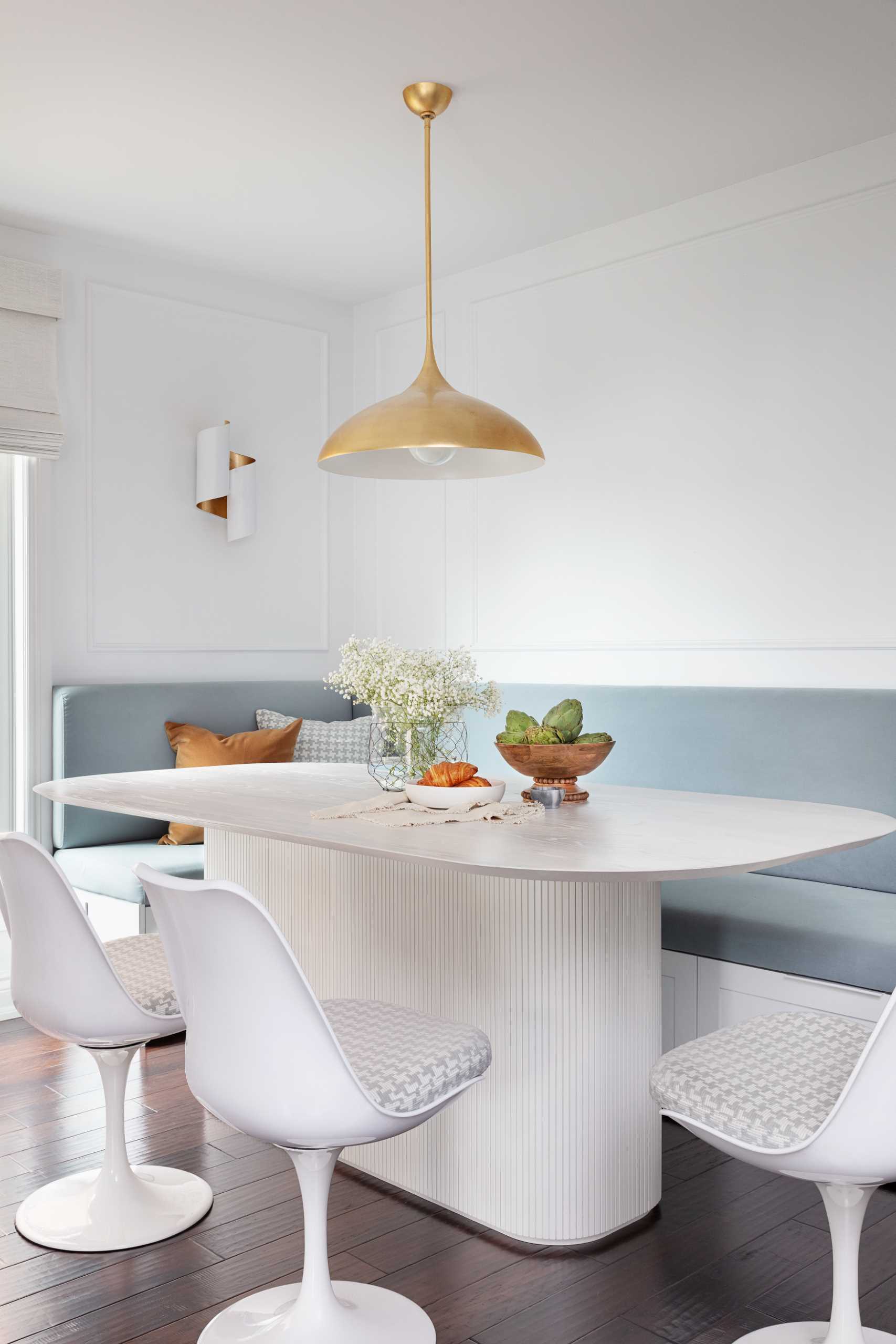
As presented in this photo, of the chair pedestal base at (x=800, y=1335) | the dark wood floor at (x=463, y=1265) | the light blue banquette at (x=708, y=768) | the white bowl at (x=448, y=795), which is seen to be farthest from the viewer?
the light blue banquette at (x=708, y=768)

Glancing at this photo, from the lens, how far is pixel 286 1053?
146cm

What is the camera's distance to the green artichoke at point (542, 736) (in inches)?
89.1

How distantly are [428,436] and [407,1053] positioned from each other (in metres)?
1.32

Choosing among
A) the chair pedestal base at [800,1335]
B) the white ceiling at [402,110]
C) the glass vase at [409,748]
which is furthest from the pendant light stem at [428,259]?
the chair pedestal base at [800,1335]

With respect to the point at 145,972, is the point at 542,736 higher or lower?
higher

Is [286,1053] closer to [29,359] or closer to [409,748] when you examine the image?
[409,748]

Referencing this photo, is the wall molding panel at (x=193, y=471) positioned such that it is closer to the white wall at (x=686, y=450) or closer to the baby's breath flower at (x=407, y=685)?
the white wall at (x=686, y=450)

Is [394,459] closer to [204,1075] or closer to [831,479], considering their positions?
[831,479]

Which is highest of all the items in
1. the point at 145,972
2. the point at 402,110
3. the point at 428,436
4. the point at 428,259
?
the point at 402,110

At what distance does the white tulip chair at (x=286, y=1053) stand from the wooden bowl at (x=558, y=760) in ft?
2.13

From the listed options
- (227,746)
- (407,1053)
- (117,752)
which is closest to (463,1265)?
(407,1053)

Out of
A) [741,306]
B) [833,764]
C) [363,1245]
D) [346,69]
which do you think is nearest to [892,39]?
[741,306]

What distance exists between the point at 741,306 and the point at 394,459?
1.46m

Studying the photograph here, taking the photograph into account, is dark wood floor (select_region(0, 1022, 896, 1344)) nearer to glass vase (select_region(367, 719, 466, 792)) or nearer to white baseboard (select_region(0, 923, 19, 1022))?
glass vase (select_region(367, 719, 466, 792))
